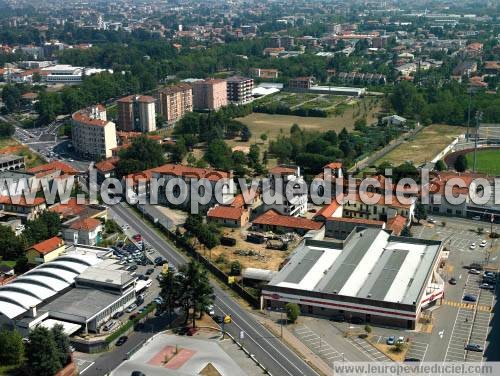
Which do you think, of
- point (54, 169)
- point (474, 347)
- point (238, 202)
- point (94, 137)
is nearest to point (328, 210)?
point (238, 202)

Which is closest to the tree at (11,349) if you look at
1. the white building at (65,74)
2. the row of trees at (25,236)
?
the row of trees at (25,236)

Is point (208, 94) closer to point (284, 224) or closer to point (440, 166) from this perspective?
point (440, 166)

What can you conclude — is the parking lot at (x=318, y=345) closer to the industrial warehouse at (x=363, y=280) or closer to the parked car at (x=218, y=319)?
the industrial warehouse at (x=363, y=280)

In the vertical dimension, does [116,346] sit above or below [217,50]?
below

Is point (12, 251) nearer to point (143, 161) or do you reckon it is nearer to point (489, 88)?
point (143, 161)

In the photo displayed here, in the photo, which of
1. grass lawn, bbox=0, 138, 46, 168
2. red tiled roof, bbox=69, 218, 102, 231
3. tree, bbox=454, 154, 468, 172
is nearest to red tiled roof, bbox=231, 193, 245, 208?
red tiled roof, bbox=69, 218, 102, 231

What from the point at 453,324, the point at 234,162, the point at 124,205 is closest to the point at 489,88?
the point at 234,162

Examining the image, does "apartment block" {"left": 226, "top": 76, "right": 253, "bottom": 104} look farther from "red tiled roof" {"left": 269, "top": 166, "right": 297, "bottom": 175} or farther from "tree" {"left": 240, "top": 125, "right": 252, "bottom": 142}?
"red tiled roof" {"left": 269, "top": 166, "right": 297, "bottom": 175}
